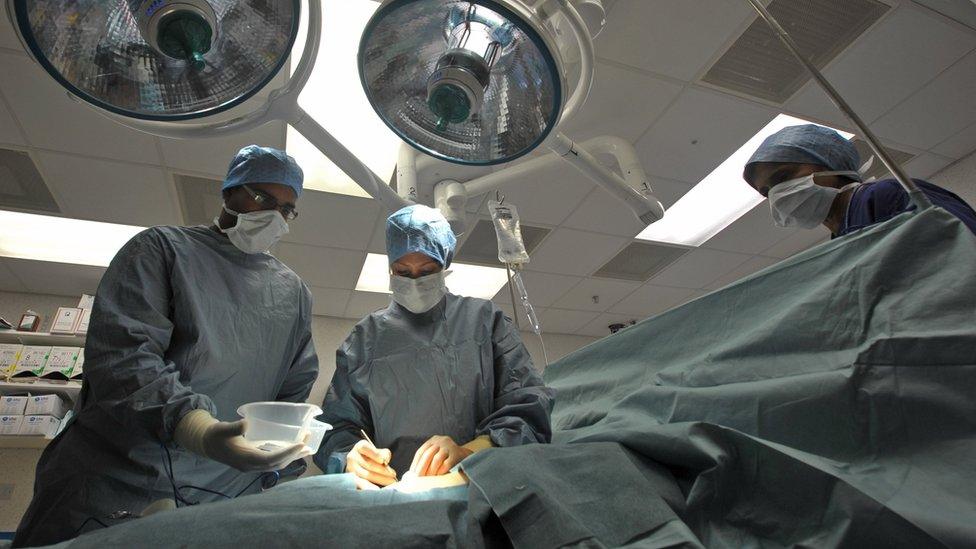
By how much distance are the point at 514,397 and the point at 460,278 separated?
9.98 feet

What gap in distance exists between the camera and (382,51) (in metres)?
0.91


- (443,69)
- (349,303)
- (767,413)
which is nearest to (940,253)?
(767,413)

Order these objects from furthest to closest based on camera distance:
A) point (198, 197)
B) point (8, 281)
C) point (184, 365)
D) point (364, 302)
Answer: point (364, 302)
point (8, 281)
point (198, 197)
point (184, 365)

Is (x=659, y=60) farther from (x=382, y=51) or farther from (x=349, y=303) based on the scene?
(x=349, y=303)

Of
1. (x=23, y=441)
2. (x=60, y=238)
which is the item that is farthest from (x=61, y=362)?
(x=60, y=238)

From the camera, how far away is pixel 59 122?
2457 millimetres

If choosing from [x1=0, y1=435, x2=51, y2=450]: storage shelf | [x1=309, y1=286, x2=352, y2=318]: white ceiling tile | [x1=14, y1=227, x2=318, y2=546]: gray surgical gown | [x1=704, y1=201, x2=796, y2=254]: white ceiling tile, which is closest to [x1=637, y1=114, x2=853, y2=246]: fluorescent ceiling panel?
[x1=704, y1=201, x2=796, y2=254]: white ceiling tile

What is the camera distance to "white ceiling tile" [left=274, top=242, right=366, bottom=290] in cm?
356

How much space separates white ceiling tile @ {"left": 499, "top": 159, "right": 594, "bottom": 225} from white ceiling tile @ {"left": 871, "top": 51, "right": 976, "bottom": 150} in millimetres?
1645

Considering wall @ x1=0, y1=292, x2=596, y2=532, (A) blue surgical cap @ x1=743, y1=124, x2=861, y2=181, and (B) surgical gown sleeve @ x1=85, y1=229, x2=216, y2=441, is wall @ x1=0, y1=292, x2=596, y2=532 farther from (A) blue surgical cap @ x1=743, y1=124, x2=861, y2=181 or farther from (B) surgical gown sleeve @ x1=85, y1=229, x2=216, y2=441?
(B) surgical gown sleeve @ x1=85, y1=229, x2=216, y2=441

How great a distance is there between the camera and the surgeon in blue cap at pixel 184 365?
0.94 m

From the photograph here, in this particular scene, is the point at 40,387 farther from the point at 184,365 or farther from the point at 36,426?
the point at 184,365

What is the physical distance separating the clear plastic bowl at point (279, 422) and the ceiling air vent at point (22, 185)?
108 inches

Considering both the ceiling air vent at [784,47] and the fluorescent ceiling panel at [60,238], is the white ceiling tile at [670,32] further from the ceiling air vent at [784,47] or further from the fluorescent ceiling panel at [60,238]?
the fluorescent ceiling panel at [60,238]
